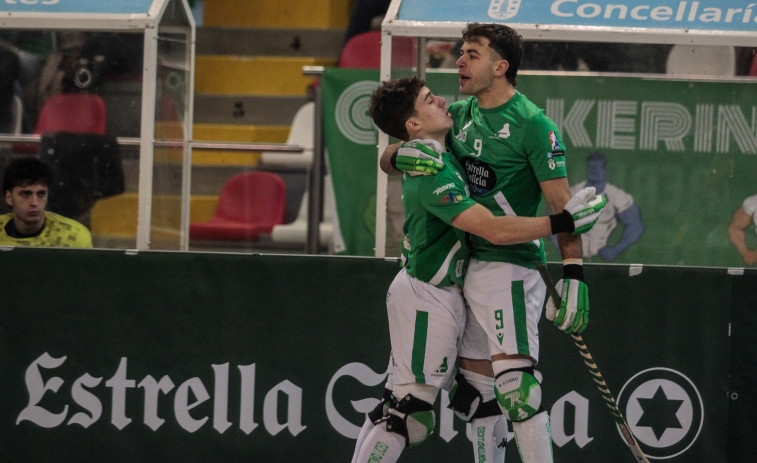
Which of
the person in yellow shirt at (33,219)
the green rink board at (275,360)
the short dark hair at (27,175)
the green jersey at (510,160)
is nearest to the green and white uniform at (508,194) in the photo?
the green jersey at (510,160)

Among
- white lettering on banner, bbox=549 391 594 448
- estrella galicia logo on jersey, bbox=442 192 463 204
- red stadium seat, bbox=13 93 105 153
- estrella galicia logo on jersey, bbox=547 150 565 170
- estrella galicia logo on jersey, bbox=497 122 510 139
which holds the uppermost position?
red stadium seat, bbox=13 93 105 153

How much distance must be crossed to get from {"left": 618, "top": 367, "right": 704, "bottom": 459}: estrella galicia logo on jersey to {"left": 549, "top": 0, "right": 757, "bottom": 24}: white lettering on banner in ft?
6.53

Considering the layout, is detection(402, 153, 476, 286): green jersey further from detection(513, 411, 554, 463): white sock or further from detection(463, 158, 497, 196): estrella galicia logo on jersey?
detection(513, 411, 554, 463): white sock

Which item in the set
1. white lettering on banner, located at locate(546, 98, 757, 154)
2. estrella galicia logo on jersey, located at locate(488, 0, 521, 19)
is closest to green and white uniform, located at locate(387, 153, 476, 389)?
estrella galicia logo on jersey, located at locate(488, 0, 521, 19)

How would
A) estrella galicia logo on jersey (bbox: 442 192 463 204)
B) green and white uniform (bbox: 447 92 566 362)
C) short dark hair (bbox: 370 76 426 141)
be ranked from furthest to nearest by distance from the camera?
1. short dark hair (bbox: 370 76 426 141)
2. green and white uniform (bbox: 447 92 566 362)
3. estrella galicia logo on jersey (bbox: 442 192 463 204)

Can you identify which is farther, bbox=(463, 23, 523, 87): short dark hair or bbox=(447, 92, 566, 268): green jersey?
bbox=(463, 23, 523, 87): short dark hair

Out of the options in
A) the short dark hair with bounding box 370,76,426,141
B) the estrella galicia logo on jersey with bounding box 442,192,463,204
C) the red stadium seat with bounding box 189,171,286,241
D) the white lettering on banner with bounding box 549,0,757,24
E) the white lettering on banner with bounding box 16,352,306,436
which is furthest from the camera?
the red stadium seat with bounding box 189,171,286,241

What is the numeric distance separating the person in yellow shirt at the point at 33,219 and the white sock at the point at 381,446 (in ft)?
8.43

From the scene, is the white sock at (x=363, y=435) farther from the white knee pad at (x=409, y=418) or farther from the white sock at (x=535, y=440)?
the white sock at (x=535, y=440)

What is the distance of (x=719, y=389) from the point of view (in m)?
5.96

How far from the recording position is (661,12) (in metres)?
6.45

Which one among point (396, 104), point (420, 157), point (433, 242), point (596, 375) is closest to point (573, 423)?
point (596, 375)

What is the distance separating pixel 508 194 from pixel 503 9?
2017 mm

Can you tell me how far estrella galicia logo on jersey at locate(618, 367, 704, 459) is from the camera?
595 cm
